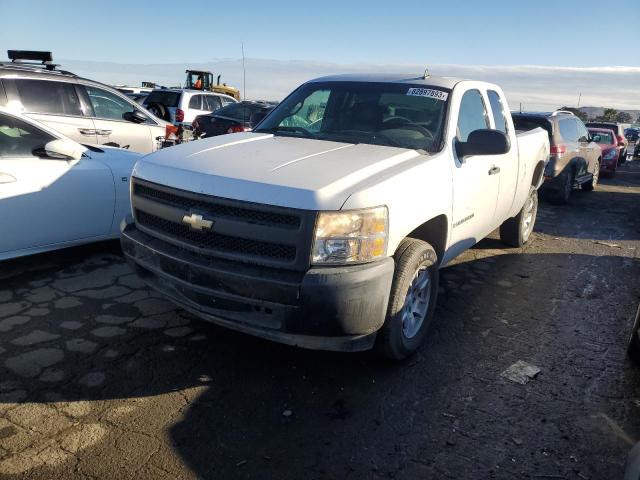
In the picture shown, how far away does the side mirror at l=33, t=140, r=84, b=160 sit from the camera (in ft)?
14.8

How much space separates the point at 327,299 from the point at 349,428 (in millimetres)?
734

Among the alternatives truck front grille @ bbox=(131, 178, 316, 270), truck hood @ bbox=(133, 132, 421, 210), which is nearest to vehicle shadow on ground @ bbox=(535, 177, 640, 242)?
truck hood @ bbox=(133, 132, 421, 210)

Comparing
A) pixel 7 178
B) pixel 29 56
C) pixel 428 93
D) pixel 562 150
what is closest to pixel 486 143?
pixel 428 93

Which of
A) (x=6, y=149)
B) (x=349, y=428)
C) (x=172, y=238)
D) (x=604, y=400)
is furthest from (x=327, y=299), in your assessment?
(x=6, y=149)

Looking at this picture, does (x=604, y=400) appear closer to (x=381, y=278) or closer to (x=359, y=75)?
(x=381, y=278)

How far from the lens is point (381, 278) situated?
111 inches

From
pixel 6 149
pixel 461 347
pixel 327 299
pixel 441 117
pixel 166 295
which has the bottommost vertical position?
pixel 461 347

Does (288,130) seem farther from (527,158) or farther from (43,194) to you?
(527,158)

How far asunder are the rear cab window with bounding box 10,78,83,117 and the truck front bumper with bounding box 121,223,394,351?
5.18m

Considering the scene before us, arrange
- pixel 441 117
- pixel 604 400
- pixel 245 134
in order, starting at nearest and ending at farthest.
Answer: pixel 604 400 → pixel 441 117 → pixel 245 134

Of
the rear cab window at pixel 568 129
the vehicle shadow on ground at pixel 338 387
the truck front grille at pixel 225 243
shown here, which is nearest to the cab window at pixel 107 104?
the vehicle shadow on ground at pixel 338 387

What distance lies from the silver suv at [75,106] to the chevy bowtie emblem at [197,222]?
470 centimetres

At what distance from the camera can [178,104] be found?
1506cm

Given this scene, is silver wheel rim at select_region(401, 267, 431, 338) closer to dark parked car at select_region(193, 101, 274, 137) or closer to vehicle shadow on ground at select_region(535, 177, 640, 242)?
vehicle shadow on ground at select_region(535, 177, 640, 242)
